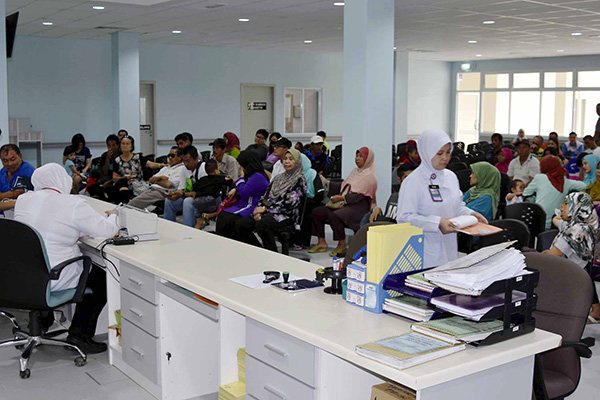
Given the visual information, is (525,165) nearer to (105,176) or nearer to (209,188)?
(209,188)

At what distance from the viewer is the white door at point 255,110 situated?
1708 cm

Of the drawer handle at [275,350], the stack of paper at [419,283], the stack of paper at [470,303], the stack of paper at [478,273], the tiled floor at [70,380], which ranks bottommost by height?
the tiled floor at [70,380]

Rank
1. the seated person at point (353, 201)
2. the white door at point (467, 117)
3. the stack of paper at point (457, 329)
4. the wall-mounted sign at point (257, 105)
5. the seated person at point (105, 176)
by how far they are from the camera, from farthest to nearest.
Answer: the white door at point (467, 117) → the wall-mounted sign at point (257, 105) → the seated person at point (105, 176) → the seated person at point (353, 201) → the stack of paper at point (457, 329)

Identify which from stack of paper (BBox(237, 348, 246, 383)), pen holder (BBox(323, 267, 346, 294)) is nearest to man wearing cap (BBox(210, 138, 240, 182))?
stack of paper (BBox(237, 348, 246, 383))

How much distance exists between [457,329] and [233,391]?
1298 mm

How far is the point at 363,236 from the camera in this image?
3719 mm

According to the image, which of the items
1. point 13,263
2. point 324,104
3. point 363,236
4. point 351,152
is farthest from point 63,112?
point 363,236

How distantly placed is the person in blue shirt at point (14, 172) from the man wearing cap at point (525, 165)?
6.16 meters

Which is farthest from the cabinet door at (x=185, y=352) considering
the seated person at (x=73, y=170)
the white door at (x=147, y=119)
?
the white door at (x=147, y=119)

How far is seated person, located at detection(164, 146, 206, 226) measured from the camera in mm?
8266

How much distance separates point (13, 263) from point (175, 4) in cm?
655

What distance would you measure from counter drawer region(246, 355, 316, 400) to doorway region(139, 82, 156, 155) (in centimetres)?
1324

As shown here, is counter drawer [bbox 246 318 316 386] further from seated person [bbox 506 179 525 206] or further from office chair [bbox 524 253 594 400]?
seated person [bbox 506 179 525 206]

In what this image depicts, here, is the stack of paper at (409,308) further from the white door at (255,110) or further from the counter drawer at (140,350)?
the white door at (255,110)
